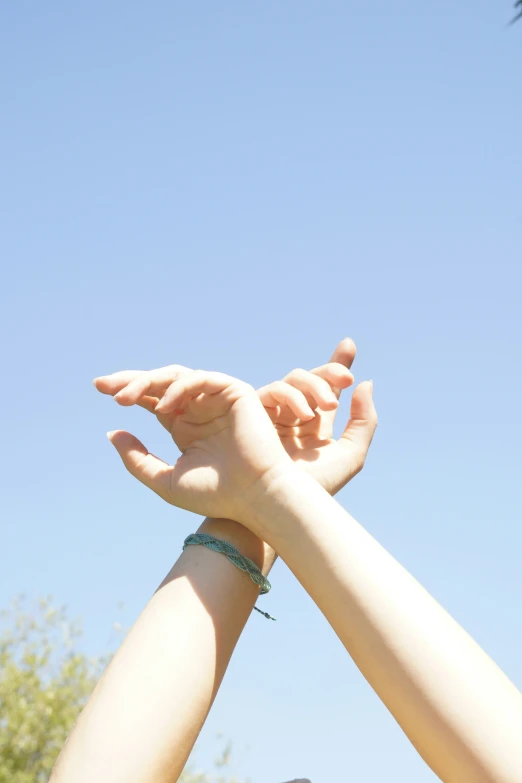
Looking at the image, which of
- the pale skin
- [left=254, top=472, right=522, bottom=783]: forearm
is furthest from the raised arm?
the pale skin

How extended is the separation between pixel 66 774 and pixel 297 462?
1138mm

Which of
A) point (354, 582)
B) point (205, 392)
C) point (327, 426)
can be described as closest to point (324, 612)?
point (354, 582)

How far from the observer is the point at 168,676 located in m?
2.10

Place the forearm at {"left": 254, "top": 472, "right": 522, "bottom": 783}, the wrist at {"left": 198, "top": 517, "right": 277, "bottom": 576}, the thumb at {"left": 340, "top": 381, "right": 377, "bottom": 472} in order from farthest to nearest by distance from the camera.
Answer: the thumb at {"left": 340, "top": 381, "right": 377, "bottom": 472} → the wrist at {"left": 198, "top": 517, "right": 277, "bottom": 576} → the forearm at {"left": 254, "top": 472, "right": 522, "bottom": 783}

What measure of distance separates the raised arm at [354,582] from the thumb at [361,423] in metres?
0.45

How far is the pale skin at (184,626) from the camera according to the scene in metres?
1.97

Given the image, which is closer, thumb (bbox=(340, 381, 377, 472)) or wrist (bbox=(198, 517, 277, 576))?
wrist (bbox=(198, 517, 277, 576))

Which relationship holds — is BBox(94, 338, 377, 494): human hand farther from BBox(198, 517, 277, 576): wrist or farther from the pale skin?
BBox(198, 517, 277, 576): wrist

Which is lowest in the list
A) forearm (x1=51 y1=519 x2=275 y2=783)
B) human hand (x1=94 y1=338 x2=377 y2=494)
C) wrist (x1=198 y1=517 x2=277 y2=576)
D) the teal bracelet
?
forearm (x1=51 y1=519 x2=275 y2=783)

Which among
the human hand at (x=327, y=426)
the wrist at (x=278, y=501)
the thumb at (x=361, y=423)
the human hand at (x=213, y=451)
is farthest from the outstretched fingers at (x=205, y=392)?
the thumb at (x=361, y=423)

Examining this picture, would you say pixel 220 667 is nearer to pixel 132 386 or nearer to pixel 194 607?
pixel 194 607

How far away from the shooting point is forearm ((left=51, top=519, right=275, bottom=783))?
195 cm

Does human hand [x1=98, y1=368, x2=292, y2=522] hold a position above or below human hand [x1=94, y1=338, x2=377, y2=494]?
below

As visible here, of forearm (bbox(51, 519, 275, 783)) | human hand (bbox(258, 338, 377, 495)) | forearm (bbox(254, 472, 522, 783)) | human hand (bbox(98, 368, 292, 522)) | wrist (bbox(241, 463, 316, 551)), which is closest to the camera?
forearm (bbox(254, 472, 522, 783))
